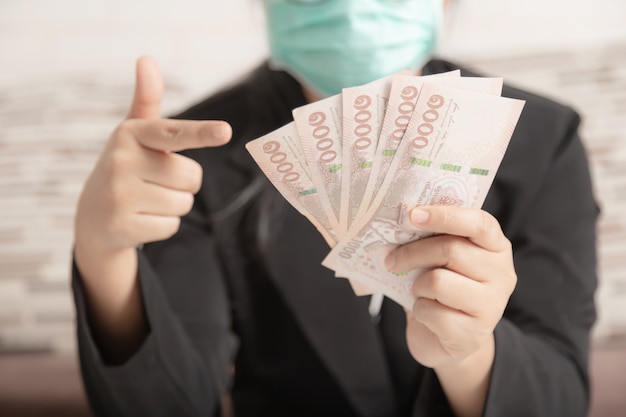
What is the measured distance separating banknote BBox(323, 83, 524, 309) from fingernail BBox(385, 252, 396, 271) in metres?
0.02

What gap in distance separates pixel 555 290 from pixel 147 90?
74 centimetres

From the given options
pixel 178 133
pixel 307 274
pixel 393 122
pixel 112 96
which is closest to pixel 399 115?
pixel 393 122

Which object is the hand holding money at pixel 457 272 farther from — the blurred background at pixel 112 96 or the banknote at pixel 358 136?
the blurred background at pixel 112 96

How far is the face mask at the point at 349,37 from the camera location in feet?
3.38

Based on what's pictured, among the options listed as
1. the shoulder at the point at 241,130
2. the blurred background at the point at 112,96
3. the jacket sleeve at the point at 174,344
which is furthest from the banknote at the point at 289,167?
the blurred background at the point at 112,96

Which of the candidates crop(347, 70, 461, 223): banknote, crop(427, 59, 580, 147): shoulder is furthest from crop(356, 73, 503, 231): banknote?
crop(427, 59, 580, 147): shoulder

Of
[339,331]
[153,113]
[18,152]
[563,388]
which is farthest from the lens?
[18,152]

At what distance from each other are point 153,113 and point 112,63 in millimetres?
1663

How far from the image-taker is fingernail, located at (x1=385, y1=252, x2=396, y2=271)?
2.49 ft

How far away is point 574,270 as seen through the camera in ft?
3.52

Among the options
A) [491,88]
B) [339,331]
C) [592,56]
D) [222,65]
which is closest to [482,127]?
[491,88]

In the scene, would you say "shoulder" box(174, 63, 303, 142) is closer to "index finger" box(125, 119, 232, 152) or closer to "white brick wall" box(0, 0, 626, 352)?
"white brick wall" box(0, 0, 626, 352)

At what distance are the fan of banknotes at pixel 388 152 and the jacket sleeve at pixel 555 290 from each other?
0.96 feet

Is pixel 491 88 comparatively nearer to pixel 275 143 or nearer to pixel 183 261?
pixel 275 143
